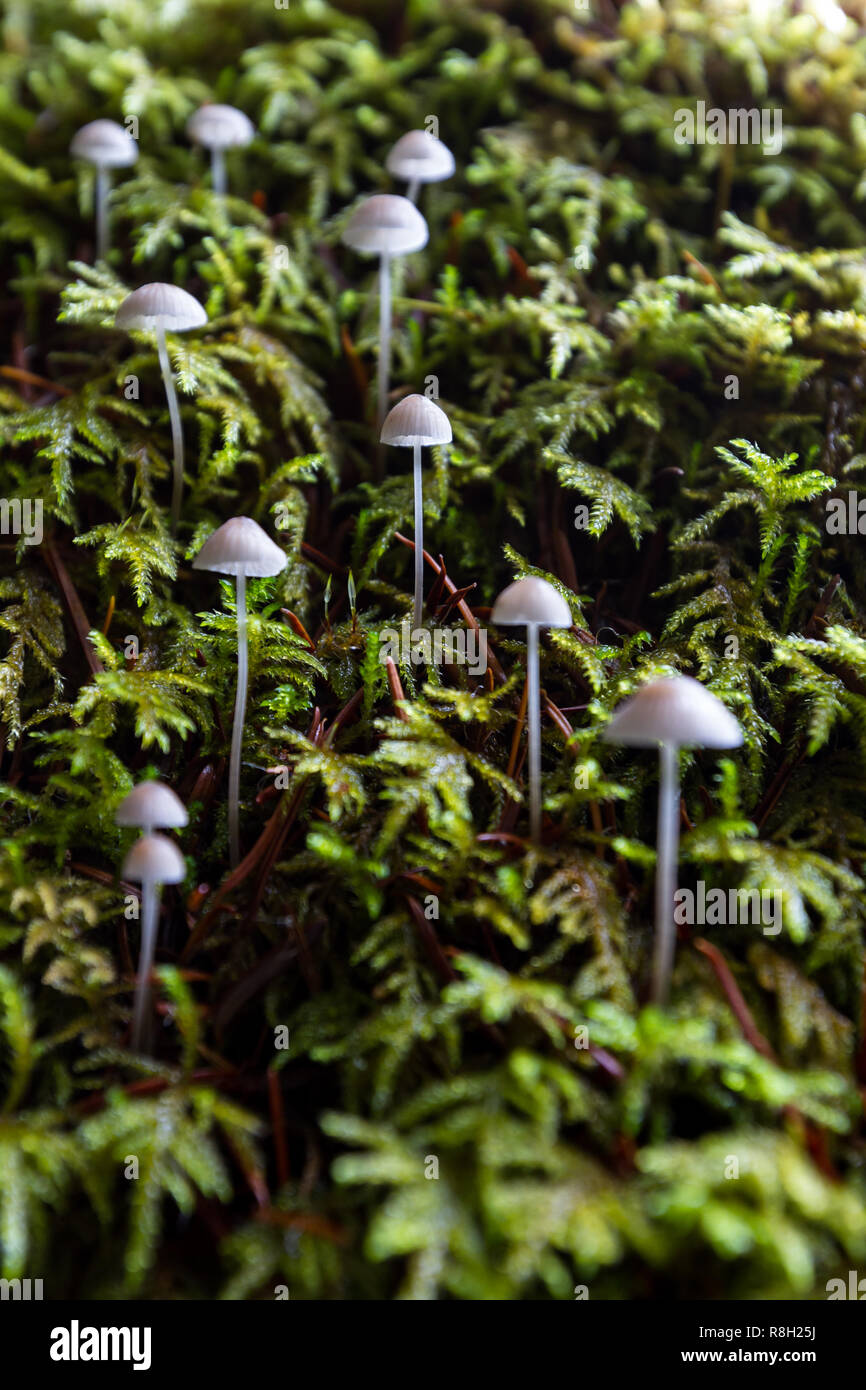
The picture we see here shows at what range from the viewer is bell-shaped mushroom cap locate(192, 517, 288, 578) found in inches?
75.3

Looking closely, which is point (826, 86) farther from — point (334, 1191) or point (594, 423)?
point (334, 1191)

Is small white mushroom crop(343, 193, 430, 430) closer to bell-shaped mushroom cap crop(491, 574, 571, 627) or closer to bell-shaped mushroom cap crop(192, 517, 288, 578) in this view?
bell-shaped mushroom cap crop(192, 517, 288, 578)

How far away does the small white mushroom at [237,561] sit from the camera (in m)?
1.92

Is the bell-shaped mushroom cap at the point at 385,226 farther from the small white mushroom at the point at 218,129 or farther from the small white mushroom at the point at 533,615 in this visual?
the small white mushroom at the point at 533,615

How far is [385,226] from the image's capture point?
95.1 inches

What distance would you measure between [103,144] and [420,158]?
969mm

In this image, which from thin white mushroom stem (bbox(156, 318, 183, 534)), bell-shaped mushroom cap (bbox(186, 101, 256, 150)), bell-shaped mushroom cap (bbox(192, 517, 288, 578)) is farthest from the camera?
bell-shaped mushroom cap (bbox(186, 101, 256, 150))

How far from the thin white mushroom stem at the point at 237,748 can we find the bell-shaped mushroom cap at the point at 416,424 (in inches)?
20.1

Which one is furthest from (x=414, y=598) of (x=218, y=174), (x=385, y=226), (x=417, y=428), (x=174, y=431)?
(x=218, y=174)

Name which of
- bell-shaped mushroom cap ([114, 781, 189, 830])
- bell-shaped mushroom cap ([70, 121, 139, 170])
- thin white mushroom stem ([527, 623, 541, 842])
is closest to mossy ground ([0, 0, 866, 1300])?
thin white mushroom stem ([527, 623, 541, 842])

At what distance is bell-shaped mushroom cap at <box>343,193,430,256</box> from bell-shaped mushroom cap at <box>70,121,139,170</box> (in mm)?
852

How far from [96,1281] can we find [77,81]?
11.9 ft

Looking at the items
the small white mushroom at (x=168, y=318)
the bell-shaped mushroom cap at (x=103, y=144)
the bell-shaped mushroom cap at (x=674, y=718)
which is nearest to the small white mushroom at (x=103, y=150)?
the bell-shaped mushroom cap at (x=103, y=144)

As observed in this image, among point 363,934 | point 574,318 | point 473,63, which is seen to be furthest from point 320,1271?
point 473,63
